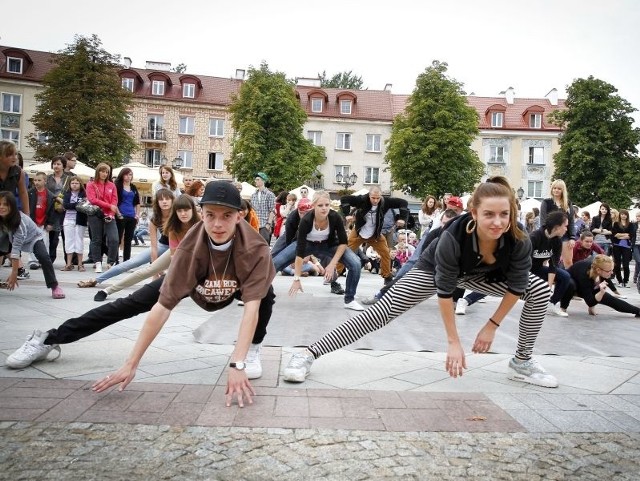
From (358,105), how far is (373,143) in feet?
13.3

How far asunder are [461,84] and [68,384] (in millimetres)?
40651

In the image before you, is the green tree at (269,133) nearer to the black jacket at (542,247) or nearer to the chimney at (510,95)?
the chimney at (510,95)

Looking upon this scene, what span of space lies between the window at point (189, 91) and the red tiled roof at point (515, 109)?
24.1m

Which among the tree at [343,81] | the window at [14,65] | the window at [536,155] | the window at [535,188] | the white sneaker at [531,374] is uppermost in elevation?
the tree at [343,81]

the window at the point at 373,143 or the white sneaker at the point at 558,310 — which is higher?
the window at the point at 373,143

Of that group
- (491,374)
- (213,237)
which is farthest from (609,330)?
(213,237)

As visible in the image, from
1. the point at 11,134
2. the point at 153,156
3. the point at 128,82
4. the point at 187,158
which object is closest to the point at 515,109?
the point at 187,158

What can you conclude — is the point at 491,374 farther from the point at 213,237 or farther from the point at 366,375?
the point at 213,237

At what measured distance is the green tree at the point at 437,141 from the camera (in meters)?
38.7

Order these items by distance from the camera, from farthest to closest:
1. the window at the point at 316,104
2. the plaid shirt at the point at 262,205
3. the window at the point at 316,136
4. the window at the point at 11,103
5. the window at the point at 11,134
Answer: the window at the point at 316,104 < the window at the point at 316,136 < the window at the point at 11,134 < the window at the point at 11,103 < the plaid shirt at the point at 262,205

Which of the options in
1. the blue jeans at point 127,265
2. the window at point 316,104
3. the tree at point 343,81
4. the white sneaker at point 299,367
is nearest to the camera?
the white sneaker at point 299,367

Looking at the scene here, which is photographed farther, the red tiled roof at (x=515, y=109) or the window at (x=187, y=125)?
the red tiled roof at (x=515, y=109)

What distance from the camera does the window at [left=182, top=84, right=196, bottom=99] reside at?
46688 millimetres

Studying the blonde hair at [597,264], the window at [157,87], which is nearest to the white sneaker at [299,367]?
the blonde hair at [597,264]
